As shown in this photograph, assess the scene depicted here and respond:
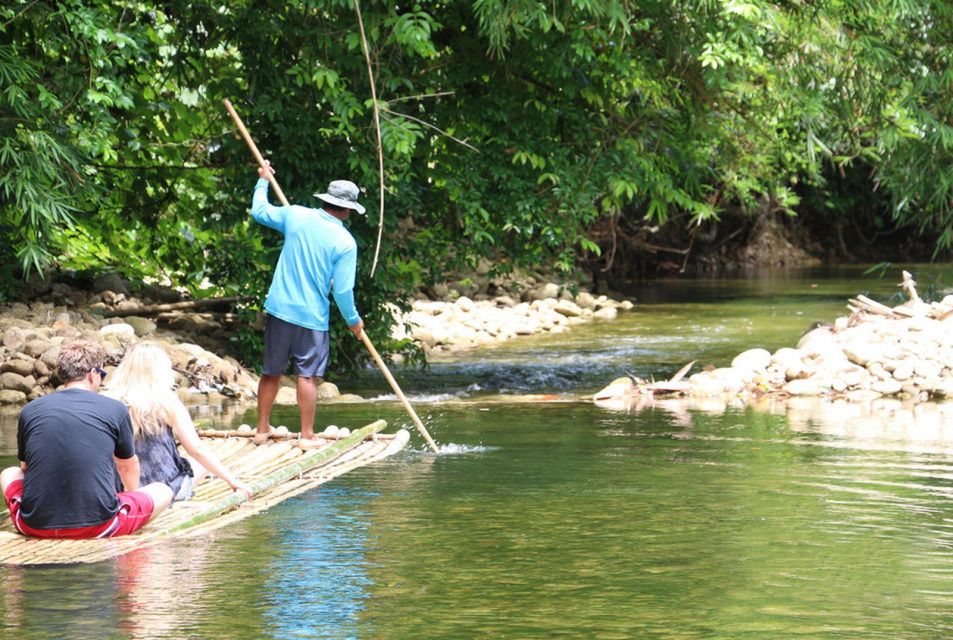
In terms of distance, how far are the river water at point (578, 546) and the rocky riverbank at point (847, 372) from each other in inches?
53.2

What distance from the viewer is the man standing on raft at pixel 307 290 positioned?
30.9 ft

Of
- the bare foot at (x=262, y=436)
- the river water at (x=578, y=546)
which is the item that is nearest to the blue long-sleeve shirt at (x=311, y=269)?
the bare foot at (x=262, y=436)

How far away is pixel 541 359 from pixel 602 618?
12137mm

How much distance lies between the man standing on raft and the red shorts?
2.67m

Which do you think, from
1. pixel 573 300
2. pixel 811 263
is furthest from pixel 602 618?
pixel 811 263

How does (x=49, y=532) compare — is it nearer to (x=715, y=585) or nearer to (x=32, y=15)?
(x=715, y=585)

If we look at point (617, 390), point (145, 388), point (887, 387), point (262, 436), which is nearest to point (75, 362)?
point (145, 388)

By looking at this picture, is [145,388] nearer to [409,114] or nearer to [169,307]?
[409,114]

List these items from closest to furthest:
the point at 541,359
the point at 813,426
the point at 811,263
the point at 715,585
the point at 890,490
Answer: the point at 715,585, the point at 890,490, the point at 813,426, the point at 541,359, the point at 811,263

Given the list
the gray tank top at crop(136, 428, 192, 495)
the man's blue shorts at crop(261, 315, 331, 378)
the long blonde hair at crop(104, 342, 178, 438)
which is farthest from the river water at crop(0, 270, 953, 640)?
the man's blue shorts at crop(261, 315, 331, 378)

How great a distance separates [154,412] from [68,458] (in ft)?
2.49

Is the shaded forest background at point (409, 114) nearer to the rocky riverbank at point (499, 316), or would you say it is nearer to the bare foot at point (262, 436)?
the bare foot at point (262, 436)

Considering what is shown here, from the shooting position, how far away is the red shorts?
648 centimetres

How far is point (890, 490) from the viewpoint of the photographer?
8109mm
